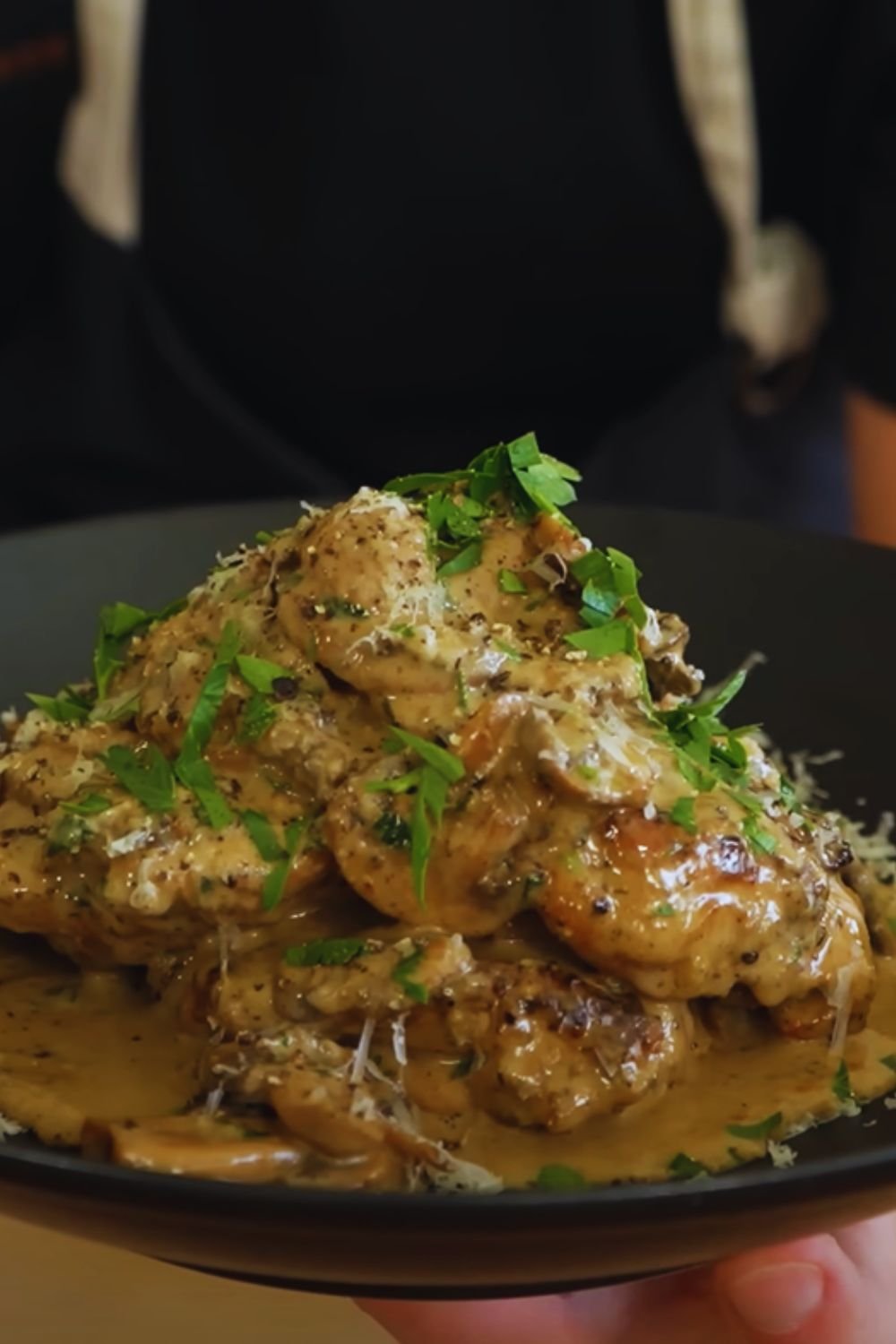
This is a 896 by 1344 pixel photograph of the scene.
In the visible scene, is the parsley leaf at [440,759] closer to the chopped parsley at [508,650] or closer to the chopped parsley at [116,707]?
the chopped parsley at [508,650]

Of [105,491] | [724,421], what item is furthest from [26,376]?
[724,421]

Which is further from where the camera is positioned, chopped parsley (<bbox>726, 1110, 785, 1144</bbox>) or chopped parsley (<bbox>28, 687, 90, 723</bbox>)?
chopped parsley (<bbox>28, 687, 90, 723</bbox>)

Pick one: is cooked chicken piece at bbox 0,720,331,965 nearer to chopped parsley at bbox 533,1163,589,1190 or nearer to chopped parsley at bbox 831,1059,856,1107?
chopped parsley at bbox 533,1163,589,1190

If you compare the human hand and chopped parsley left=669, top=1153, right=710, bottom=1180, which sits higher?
chopped parsley left=669, top=1153, right=710, bottom=1180

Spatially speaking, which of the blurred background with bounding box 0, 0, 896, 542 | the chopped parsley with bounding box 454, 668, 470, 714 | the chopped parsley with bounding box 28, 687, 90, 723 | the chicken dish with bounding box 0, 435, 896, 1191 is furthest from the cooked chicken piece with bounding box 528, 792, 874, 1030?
the blurred background with bounding box 0, 0, 896, 542

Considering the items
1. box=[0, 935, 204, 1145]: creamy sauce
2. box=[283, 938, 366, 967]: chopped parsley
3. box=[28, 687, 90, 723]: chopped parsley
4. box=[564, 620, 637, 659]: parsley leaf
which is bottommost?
box=[0, 935, 204, 1145]: creamy sauce

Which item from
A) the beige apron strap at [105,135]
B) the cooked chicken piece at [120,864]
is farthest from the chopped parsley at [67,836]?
the beige apron strap at [105,135]
